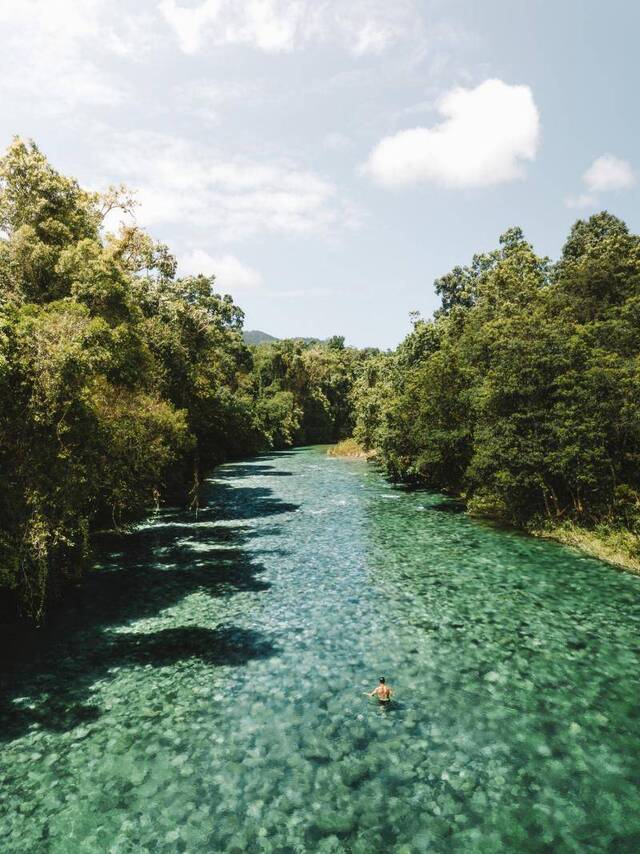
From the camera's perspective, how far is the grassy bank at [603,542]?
84.5ft

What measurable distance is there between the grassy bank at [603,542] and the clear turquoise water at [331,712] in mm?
1165

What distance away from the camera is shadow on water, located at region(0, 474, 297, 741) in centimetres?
1451

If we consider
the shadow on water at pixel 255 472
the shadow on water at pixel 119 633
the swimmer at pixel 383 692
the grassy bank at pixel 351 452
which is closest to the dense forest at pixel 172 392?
the shadow on water at pixel 119 633

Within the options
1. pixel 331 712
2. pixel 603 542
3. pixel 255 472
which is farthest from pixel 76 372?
pixel 255 472

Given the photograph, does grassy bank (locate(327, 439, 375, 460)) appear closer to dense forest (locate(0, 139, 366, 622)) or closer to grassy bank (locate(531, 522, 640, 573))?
dense forest (locate(0, 139, 366, 622))

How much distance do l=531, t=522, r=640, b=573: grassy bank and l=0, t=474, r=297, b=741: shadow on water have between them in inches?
691

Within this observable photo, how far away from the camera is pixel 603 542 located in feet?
91.6

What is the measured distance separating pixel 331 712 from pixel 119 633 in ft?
29.8

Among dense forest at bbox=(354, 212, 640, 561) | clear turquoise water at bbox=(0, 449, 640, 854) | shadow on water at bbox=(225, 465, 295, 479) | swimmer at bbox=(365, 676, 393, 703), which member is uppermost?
dense forest at bbox=(354, 212, 640, 561)

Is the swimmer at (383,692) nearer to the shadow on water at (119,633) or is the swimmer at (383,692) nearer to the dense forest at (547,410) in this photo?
the shadow on water at (119,633)

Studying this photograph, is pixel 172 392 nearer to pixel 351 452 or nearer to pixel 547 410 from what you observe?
pixel 547 410

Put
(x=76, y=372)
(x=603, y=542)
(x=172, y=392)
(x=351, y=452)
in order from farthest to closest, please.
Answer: (x=351, y=452)
(x=172, y=392)
(x=603, y=542)
(x=76, y=372)

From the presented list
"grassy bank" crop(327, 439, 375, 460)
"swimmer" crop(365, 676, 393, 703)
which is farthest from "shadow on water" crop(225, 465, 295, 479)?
"swimmer" crop(365, 676, 393, 703)

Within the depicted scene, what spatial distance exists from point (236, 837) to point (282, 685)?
5536 millimetres
